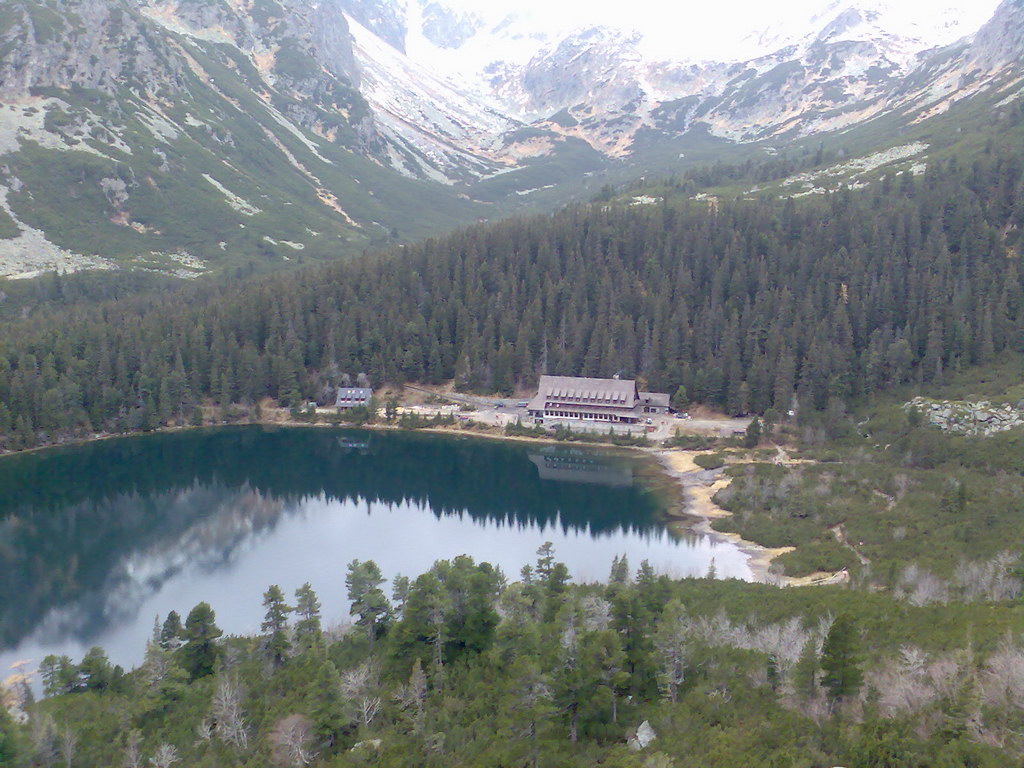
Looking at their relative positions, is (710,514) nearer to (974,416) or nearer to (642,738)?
(974,416)

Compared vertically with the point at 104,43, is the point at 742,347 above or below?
below

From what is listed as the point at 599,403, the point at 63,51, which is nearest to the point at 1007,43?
the point at 599,403

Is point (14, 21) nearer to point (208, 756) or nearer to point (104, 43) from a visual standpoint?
point (104, 43)

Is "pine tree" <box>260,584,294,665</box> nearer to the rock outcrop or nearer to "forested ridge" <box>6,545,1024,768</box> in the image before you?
"forested ridge" <box>6,545,1024,768</box>

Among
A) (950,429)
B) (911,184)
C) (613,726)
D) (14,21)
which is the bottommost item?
(613,726)

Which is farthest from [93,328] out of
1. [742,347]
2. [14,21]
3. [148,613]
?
[14,21]

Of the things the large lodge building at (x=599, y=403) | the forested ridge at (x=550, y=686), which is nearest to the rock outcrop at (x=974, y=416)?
the large lodge building at (x=599, y=403)

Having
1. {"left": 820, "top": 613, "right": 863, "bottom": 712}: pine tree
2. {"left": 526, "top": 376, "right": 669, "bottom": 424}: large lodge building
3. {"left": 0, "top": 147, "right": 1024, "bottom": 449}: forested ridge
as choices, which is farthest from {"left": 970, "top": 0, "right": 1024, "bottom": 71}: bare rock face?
{"left": 820, "top": 613, "right": 863, "bottom": 712}: pine tree
